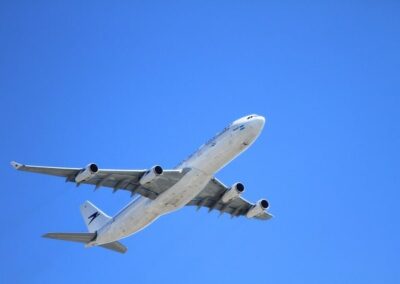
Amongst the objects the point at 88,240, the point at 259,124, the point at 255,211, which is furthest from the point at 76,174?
the point at 255,211

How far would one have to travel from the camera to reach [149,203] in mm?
56438

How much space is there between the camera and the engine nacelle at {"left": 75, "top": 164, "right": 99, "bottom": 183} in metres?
52.2

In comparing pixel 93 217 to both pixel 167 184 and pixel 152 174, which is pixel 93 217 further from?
pixel 152 174

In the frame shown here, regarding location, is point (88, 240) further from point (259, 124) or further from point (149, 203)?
point (259, 124)

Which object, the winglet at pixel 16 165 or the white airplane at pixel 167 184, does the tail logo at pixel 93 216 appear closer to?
the white airplane at pixel 167 184

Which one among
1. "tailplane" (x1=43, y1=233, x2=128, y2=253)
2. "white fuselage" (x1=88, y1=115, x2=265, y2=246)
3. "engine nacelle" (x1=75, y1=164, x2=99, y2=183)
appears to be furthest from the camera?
"tailplane" (x1=43, y1=233, x2=128, y2=253)

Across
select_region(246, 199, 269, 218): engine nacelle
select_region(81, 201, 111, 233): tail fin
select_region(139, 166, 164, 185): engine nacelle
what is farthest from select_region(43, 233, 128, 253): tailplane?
select_region(246, 199, 269, 218): engine nacelle

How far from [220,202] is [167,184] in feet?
28.9

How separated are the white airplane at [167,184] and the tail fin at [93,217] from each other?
401 millimetres

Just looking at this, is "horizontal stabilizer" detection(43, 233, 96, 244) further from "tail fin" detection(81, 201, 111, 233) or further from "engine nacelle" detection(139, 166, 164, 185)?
"engine nacelle" detection(139, 166, 164, 185)

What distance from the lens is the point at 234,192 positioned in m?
59.9

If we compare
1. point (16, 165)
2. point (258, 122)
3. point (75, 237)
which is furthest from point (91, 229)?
point (258, 122)

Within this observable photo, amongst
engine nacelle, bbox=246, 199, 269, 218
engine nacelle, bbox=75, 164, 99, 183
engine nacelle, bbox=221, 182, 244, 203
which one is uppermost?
engine nacelle, bbox=246, 199, 269, 218

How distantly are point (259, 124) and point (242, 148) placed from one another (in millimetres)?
2095
